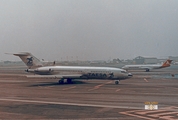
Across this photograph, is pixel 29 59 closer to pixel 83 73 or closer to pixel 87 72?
pixel 83 73

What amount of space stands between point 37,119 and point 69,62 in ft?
194

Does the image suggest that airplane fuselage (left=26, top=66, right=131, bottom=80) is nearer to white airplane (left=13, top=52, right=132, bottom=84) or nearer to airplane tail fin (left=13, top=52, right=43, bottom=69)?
white airplane (left=13, top=52, right=132, bottom=84)

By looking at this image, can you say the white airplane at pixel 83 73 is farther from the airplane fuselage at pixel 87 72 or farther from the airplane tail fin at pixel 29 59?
the airplane tail fin at pixel 29 59

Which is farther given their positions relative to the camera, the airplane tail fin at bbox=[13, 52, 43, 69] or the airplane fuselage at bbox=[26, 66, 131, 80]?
the airplane tail fin at bbox=[13, 52, 43, 69]

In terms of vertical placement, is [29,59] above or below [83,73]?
above

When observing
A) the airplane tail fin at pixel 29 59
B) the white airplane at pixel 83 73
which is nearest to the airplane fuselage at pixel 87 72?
the white airplane at pixel 83 73

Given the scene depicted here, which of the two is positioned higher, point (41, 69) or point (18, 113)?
point (41, 69)

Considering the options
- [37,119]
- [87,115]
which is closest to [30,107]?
[37,119]

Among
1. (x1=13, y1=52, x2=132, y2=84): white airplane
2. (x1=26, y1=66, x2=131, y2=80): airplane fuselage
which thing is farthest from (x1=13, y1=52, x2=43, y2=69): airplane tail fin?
(x1=26, y1=66, x2=131, y2=80): airplane fuselage

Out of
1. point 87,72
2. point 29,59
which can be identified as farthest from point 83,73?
point 29,59

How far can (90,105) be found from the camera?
19594mm

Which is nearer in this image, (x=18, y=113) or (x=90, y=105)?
(x=18, y=113)

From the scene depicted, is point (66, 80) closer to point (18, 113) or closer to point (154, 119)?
point (18, 113)

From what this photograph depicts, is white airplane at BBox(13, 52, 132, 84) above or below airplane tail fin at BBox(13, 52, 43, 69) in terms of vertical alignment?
below
